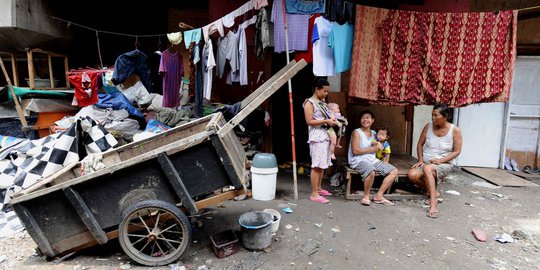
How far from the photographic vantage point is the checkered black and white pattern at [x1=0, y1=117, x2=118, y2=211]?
4.31 meters

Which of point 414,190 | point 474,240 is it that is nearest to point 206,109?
point 414,190

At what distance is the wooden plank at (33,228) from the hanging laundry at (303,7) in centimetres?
412

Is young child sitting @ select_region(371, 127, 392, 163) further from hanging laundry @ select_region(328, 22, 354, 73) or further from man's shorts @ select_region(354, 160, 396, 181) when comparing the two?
hanging laundry @ select_region(328, 22, 354, 73)

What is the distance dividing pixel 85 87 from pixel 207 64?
246 centimetres

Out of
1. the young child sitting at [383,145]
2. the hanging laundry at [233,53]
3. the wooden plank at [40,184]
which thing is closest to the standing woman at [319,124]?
the young child sitting at [383,145]

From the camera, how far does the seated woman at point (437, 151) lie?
15.5 ft

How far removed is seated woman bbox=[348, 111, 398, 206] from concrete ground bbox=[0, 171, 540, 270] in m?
0.25

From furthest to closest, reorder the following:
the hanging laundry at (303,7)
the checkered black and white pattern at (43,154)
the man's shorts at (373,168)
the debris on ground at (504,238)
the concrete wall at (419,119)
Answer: the concrete wall at (419,119), the man's shorts at (373,168), the hanging laundry at (303,7), the checkered black and white pattern at (43,154), the debris on ground at (504,238)

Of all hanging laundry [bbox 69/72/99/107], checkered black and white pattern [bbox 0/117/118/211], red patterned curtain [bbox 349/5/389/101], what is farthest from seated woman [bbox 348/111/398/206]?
hanging laundry [bbox 69/72/99/107]

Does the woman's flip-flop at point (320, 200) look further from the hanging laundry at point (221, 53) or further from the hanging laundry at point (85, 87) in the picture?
the hanging laundry at point (85, 87)

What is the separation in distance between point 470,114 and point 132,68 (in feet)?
22.9

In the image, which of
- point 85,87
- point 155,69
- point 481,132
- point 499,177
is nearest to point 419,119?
point 481,132

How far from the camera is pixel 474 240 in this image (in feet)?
12.4

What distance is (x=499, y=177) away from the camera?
616cm
